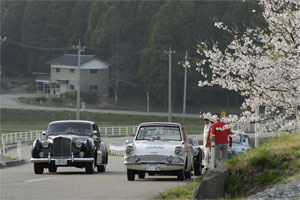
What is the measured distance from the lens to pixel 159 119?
75312 mm

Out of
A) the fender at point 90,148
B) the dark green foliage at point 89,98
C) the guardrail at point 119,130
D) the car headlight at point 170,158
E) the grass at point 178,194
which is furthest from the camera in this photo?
the dark green foliage at point 89,98

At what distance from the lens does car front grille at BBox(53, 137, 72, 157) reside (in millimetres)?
21312

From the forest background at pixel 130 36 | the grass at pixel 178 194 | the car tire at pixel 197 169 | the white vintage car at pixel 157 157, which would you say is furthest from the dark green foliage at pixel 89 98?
the grass at pixel 178 194

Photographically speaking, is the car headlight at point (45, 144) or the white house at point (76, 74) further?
the white house at point (76, 74)

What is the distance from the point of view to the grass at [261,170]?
39.0 ft

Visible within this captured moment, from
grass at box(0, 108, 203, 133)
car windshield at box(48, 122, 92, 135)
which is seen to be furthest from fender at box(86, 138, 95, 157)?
grass at box(0, 108, 203, 133)

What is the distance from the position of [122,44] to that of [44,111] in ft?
58.4

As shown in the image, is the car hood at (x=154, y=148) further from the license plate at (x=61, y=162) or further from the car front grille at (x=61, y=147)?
the car front grille at (x=61, y=147)

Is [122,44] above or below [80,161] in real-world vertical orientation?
above

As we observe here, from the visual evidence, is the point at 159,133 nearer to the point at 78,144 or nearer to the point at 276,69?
the point at 78,144

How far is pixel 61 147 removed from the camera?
70.3 feet

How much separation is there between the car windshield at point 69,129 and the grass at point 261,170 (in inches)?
409

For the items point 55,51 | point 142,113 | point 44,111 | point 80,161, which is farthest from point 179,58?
point 80,161

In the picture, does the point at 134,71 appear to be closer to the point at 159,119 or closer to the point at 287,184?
the point at 159,119
